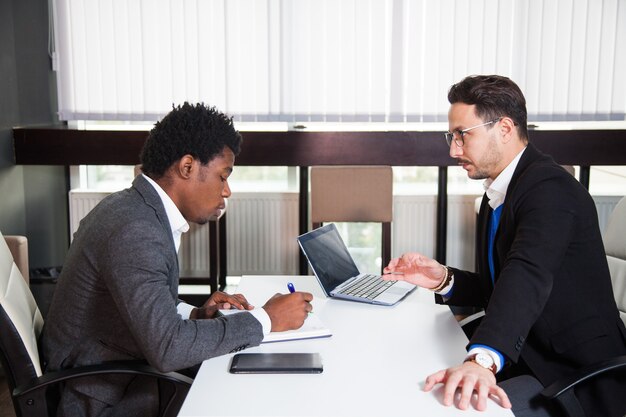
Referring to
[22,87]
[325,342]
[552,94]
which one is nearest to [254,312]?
[325,342]

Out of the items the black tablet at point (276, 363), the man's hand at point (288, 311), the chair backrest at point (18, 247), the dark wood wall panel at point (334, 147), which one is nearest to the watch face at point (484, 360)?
the black tablet at point (276, 363)

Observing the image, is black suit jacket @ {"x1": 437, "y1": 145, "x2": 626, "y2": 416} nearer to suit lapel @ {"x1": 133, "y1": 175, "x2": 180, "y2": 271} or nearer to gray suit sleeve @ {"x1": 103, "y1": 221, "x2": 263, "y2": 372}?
gray suit sleeve @ {"x1": 103, "y1": 221, "x2": 263, "y2": 372}

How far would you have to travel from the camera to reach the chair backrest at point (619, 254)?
2029mm

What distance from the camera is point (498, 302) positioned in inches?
62.1

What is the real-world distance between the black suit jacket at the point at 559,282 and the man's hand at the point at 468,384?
0.23 metres

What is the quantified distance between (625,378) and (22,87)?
3.62 meters

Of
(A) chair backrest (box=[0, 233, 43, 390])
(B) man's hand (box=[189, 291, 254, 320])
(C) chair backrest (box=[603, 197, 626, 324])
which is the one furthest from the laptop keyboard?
(A) chair backrest (box=[0, 233, 43, 390])

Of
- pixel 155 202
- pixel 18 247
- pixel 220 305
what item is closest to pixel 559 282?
pixel 220 305

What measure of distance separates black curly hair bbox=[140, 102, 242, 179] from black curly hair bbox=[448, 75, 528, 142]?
2.16 ft

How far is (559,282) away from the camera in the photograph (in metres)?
1.73

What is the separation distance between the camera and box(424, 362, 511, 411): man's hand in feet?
4.28

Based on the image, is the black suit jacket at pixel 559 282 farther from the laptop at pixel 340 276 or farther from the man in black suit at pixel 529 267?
the laptop at pixel 340 276

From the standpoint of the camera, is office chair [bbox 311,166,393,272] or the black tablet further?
office chair [bbox 311,166,393,272]

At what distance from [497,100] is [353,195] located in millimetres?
2119
